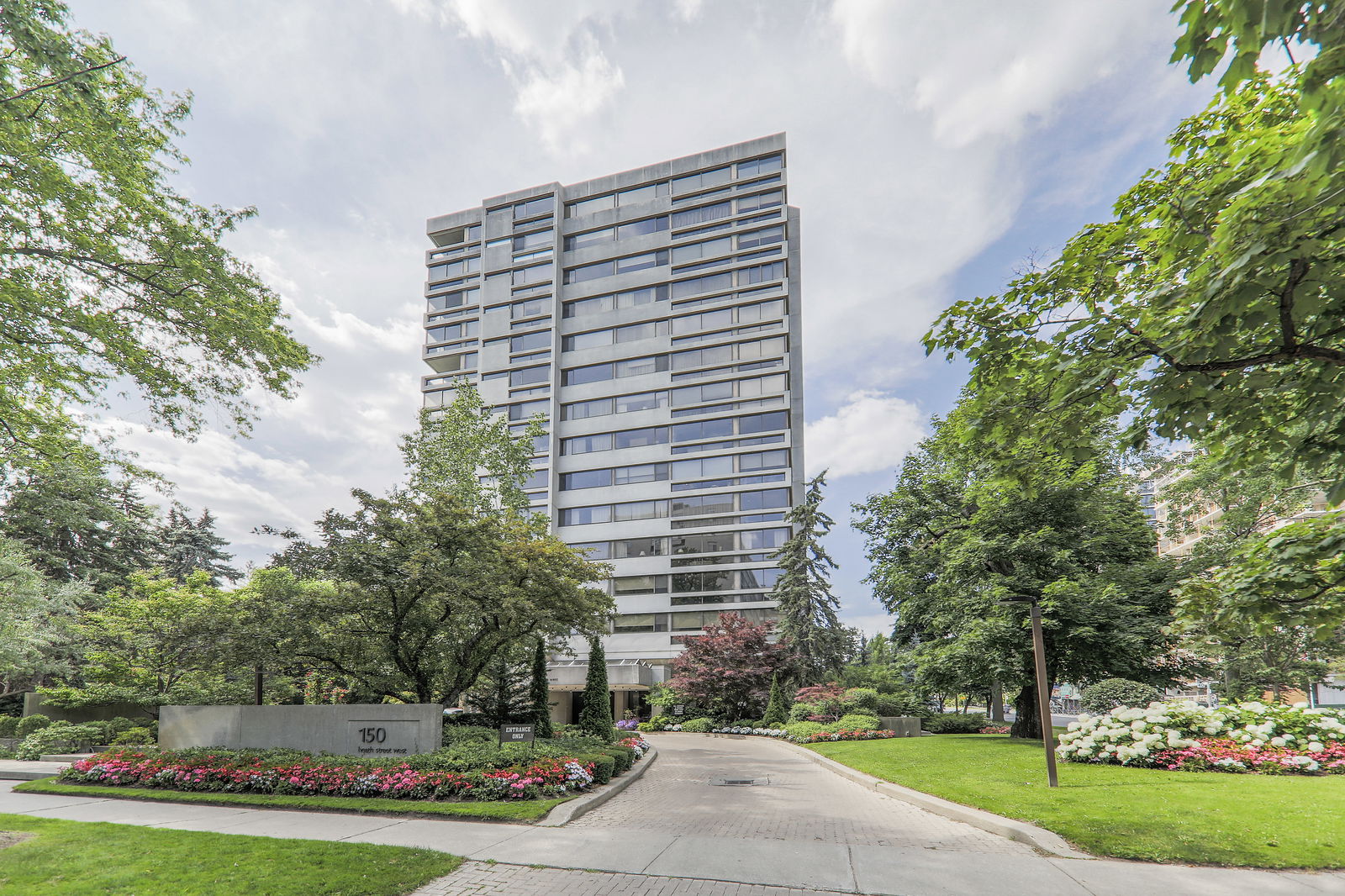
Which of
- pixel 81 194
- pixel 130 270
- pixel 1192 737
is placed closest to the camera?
pixel 81 194

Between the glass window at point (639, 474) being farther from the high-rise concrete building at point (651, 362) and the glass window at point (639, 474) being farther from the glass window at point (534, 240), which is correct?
the glass window at point (534, 240)

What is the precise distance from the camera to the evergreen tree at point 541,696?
20.1 m

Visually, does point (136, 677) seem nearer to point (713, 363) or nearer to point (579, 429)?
point (579, 429)

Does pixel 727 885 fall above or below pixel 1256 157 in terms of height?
below

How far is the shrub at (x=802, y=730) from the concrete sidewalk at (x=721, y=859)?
57.2 ft

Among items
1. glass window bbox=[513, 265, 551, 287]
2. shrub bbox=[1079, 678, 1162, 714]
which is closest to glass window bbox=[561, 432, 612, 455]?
glass window bbox=[513, 265, 551, 287]

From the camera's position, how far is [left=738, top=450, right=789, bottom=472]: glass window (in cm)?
4909

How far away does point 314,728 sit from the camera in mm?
14766

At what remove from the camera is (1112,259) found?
577 centimetres

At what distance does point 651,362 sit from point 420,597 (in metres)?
38.8

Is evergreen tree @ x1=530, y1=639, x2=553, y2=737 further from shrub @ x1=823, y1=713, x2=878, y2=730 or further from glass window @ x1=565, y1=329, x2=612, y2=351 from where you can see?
glass window @ x1=565, y1=329, x2=612, y2=351

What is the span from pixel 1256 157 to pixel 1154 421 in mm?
2030

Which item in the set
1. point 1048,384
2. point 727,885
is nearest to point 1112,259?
point 1048,384

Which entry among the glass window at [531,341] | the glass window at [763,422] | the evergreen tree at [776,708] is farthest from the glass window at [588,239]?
the evergreen tree at [776,708]
